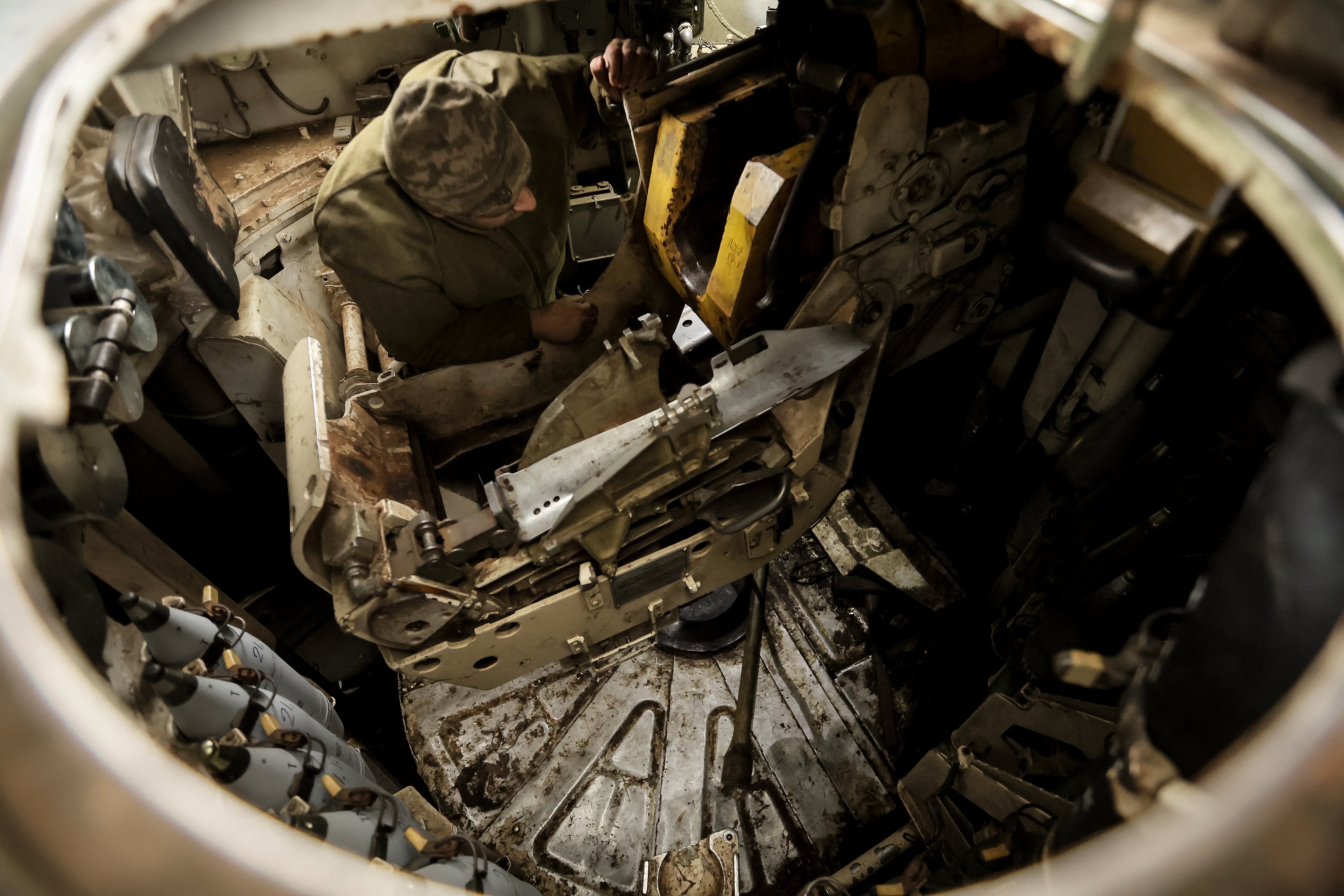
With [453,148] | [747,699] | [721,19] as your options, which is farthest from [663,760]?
[721,19]

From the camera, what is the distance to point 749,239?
1820 millimetres

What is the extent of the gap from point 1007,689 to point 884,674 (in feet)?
2.83

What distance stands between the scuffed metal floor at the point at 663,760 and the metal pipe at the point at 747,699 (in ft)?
0.17

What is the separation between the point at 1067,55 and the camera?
2.65 feet

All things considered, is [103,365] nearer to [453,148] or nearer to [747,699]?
[453,148]

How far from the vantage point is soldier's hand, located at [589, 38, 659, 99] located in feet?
7.19

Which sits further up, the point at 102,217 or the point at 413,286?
the point at 102,217

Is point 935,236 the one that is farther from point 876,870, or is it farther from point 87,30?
point 876,870

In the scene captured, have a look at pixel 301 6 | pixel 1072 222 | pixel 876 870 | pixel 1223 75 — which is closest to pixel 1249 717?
pixel 1223 75

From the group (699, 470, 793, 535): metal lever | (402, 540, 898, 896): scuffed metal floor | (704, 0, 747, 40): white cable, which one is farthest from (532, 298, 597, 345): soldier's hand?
(704, 0, 747, 40): white cable

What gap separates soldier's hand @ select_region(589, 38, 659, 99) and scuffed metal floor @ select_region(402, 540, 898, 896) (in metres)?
2.15

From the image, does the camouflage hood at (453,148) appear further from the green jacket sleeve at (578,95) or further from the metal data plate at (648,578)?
the metal data plate at (648,578)

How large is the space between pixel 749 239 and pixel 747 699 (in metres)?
1.73

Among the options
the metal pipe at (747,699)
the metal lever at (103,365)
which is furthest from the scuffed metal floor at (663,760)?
the metal lever at (103,365)
